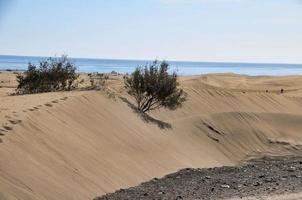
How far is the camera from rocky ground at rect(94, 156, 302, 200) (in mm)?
11445

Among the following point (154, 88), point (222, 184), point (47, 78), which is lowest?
point (222, 184)

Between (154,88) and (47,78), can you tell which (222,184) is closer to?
(154,88)

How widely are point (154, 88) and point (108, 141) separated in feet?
18.5

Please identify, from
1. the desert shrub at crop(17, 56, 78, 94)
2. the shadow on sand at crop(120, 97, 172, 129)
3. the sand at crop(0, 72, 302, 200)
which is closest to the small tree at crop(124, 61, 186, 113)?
the sand at crop(0, 72, 302, 200)

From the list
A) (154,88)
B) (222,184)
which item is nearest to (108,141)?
(222,184)

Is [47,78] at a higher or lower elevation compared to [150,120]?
higher

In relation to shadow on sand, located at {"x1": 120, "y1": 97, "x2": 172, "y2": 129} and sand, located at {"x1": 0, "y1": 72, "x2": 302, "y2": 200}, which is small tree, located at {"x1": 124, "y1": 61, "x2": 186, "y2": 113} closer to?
sand, located at {"x1": 0, "y1": 72, "x2": 302, "y2": 200}

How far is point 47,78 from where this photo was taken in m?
20.9

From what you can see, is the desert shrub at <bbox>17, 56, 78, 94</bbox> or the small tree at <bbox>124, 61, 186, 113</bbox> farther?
the desert shrub at <bbox>17, 56, 78, 94</bbox>

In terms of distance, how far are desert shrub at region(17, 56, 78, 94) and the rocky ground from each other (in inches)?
300

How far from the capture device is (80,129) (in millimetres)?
14078

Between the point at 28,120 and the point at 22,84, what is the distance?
8466mm

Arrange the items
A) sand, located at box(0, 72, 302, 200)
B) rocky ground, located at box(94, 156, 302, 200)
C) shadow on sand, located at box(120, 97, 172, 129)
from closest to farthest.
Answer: sand, located at box(0, 72, 302, 200)
rocky ground, located at box(94, 156, 302, 200)
shadow on sand, located at box(120, 97, 172, 129)

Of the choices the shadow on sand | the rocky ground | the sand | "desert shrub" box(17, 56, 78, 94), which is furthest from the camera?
"desert shrub" box(17, 56, 78, 94)
